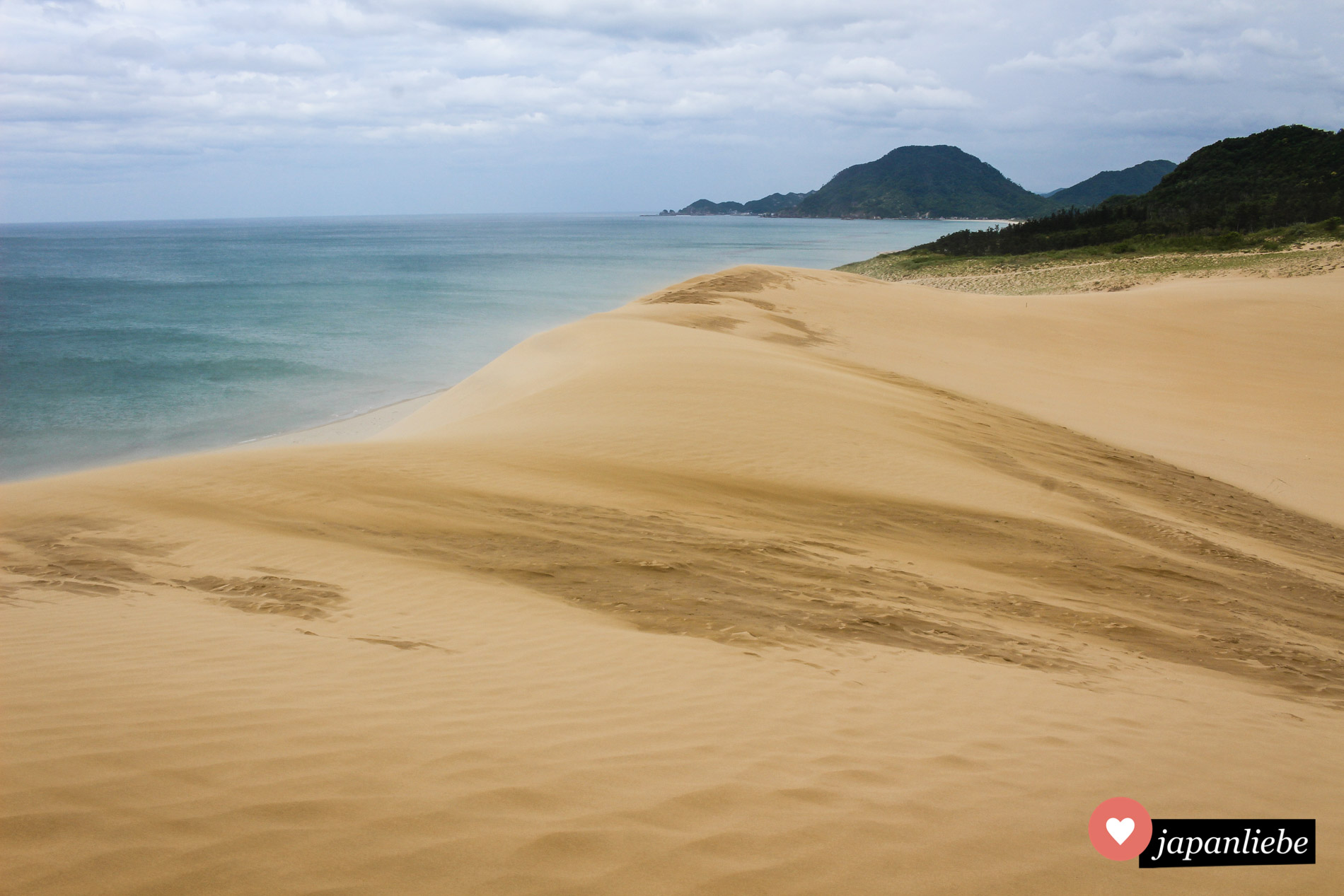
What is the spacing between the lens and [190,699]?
356cm

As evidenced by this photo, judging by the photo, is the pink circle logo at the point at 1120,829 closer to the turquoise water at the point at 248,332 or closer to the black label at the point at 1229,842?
the black label at the point at 1229,842

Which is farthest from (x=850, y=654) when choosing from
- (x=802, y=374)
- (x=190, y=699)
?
(x=802, y=374)

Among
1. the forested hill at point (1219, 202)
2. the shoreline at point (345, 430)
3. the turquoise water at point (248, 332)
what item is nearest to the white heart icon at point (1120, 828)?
the shoreline at point (345, 430)

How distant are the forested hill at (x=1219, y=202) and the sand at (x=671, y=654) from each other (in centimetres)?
4135

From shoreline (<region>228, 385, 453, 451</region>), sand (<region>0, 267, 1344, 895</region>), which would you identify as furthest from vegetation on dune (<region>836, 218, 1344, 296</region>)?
shoreline (<region>228, 385, 453, 451</region>)

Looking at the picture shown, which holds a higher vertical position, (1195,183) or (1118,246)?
(1195,183)

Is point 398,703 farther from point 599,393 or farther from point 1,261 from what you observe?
point 1,261

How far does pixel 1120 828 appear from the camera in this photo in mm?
3303

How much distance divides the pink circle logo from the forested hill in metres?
46.2

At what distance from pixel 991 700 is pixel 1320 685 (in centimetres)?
272

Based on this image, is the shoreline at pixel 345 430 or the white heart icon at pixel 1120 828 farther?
the shoreline at pixel 345 430

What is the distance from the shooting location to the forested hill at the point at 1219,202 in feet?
145

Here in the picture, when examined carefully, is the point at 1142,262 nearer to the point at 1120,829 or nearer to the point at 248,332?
the point at 1120,829

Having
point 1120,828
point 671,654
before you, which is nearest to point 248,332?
point 671,654
